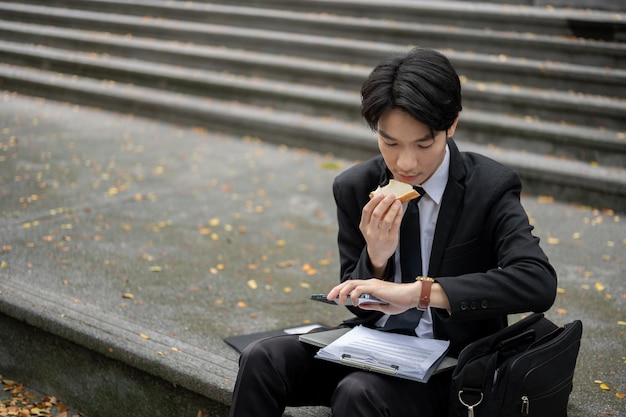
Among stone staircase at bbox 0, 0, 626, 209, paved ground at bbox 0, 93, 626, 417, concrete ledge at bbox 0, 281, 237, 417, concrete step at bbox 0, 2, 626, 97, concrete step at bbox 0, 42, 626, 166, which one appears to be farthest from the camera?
concrete step at bbox 0, 2, 626, 97

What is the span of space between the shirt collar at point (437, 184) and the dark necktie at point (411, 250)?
28 mm

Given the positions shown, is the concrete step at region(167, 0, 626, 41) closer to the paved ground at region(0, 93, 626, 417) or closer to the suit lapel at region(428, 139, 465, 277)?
the paved ground at region(0, 93, 626, 417)

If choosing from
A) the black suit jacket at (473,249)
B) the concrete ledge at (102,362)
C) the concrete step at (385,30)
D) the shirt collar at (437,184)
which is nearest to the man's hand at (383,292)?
the black suit jacket at (473,249)

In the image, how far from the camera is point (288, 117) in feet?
26.4

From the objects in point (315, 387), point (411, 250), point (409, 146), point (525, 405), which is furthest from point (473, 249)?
point (315, 387)

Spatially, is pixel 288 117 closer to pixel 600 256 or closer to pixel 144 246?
pixel 144 246

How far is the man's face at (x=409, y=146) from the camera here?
250 centimetres

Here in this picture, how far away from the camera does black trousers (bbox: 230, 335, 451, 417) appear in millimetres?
2434

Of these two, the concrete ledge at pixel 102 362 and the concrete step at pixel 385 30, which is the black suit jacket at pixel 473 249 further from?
the concrete step at pixel 385 30

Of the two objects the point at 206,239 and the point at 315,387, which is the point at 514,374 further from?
the point at 206,239

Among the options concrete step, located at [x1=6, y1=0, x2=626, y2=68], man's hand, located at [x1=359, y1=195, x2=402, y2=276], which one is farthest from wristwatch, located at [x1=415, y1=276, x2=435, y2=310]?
concrete step, located at [x1=6, y1=0, x2=626, y2=68]

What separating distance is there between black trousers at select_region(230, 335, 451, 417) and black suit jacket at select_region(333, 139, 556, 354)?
223 mm

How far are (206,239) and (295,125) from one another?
8.69 feet

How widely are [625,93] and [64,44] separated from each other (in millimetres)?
7166
